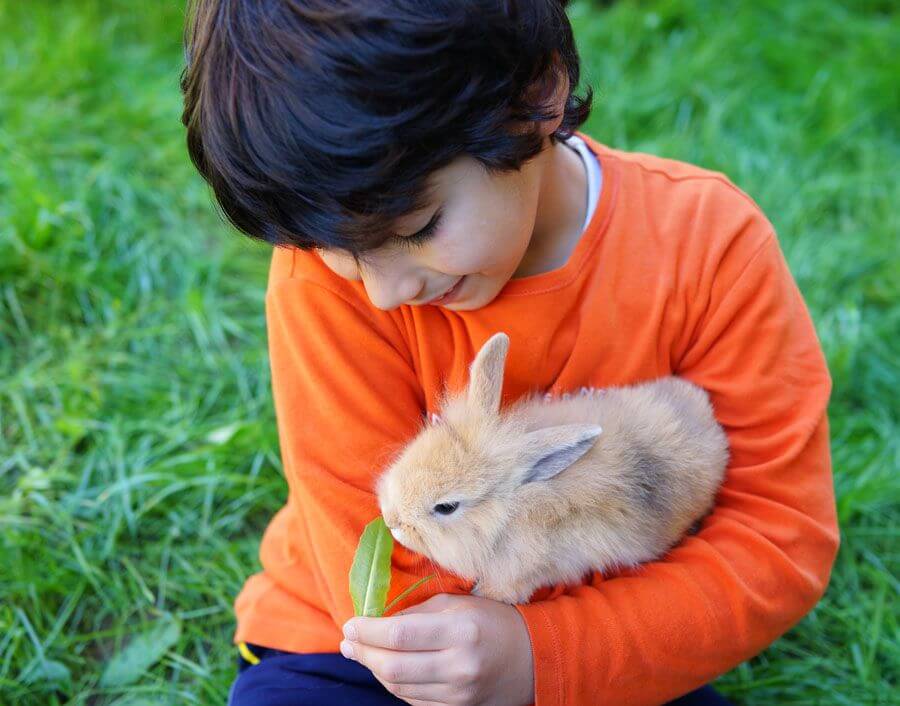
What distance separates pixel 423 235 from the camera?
1.53 m

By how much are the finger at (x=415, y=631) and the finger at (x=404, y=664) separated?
0.04ft

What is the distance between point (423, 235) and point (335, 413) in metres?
0.47

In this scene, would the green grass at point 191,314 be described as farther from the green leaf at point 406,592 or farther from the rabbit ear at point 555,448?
the rabbit ear at point 555,448

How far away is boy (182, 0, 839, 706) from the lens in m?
1.51

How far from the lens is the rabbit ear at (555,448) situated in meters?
1.64

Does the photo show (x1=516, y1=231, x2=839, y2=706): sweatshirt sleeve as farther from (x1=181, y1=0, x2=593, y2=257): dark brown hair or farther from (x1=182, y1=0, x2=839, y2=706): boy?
(x1=181, y1=0, x2=593, y2=257): dark brown hair

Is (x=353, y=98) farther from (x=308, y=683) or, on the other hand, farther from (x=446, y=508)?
(x=308, y=683)

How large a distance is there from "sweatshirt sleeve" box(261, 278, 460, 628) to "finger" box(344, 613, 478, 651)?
109 mm

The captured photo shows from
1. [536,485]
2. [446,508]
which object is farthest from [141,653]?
[536,485]

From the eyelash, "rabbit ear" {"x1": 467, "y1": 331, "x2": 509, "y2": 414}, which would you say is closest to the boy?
the eyelash

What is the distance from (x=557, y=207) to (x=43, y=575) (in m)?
1.61

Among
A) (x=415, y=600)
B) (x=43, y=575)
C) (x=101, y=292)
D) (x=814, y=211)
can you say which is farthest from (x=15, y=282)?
(x=814, y=211)

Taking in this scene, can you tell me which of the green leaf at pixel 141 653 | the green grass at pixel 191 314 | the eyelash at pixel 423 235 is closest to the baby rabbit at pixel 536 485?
the eyelash at pixel 423 235

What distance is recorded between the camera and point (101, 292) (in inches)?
117
